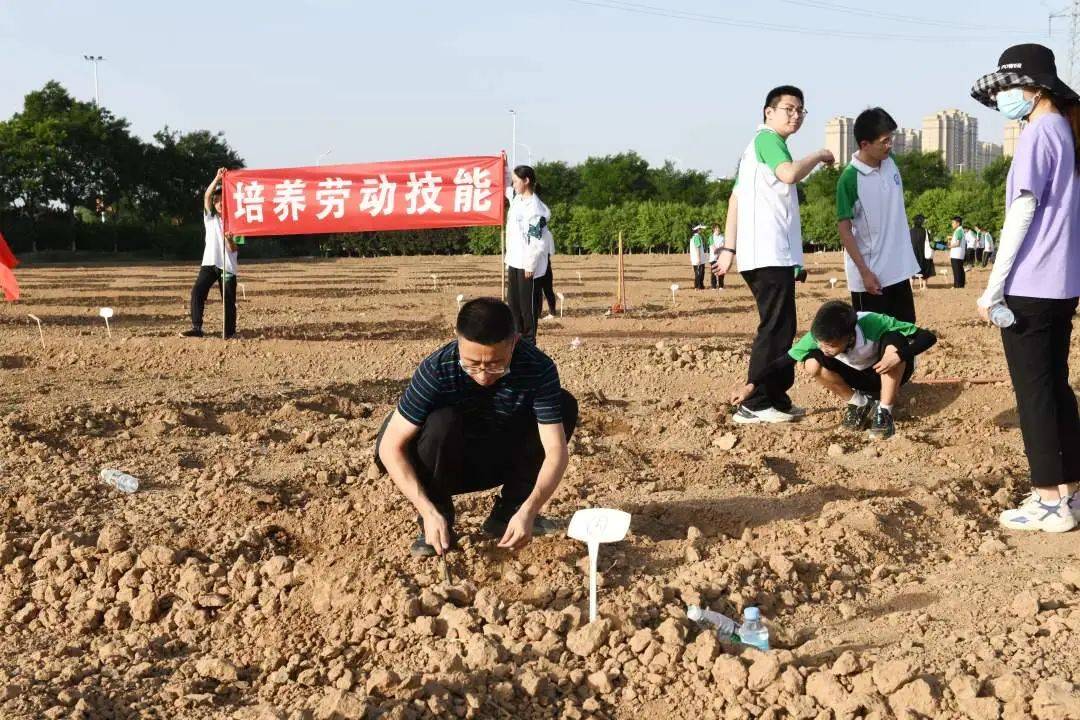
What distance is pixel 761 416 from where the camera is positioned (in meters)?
5.31

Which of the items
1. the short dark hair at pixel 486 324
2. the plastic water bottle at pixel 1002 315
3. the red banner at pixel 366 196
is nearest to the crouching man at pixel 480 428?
the short dark hair at pixel 486 324

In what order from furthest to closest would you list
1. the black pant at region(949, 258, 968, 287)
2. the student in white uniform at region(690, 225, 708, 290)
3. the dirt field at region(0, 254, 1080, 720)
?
the student in white uniform at region(690, 225, 708, 290)
the black pant at region(949, 258, 968, 287)
the dirt field at region(0, 254, 1080, 720)

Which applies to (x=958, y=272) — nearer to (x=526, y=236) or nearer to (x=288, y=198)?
(x=526, y=236)

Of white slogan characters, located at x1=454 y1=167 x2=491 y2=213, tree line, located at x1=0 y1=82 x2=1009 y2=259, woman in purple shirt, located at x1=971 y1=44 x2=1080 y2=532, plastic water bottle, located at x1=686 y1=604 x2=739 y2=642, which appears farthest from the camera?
tree line, located at x1=0 y1=82 x2=1009 y2=259

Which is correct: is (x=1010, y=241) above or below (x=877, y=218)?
below

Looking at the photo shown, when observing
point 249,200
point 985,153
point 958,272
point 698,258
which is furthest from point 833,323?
point 985,153

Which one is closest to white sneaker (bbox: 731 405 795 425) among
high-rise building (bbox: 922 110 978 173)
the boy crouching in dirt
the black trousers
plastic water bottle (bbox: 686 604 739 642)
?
the boy crouching in dirt

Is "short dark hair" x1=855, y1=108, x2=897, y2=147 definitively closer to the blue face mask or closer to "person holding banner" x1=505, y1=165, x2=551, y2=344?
the blue face mask

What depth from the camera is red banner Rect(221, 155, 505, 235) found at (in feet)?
28.7

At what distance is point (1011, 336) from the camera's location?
139 inches

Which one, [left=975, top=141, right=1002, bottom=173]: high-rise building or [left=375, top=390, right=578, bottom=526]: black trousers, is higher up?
[left=975, top=141, right=1002, bottom=173]: high-rise building

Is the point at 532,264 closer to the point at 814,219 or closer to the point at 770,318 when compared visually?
the point at 770,318

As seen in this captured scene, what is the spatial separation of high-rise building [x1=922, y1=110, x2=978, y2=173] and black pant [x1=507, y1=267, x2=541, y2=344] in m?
97.3

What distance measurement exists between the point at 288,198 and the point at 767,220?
18.2 feet
